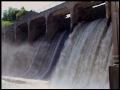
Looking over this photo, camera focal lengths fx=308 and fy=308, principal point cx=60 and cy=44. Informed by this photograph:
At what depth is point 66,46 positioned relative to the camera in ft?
48.4

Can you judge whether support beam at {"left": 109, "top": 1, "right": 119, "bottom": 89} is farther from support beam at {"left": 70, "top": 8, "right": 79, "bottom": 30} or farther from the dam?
support beam at {"left": 70, "top": 8, "right": 79, "bottom": 30}

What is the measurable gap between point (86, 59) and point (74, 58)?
3.97ft

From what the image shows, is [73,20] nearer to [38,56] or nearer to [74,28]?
[74,28]

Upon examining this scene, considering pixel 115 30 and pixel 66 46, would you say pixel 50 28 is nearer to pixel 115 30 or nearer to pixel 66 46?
pixel 66 46

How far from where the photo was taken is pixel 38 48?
18609 mm

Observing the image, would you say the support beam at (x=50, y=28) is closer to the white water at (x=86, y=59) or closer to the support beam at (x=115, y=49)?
the white water at (x=86, y=59)

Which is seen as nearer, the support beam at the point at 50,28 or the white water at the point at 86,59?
the white water at the point at 86,59

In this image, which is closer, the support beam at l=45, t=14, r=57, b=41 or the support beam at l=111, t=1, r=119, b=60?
the support beam at l=111, t=1, r=119, b=60

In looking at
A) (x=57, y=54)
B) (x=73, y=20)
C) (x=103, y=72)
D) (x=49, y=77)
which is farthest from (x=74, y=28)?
(x=103, y=72)

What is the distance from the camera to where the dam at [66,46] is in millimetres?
11023

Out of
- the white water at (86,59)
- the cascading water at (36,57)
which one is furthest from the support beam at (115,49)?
the cascading water at (36,57)

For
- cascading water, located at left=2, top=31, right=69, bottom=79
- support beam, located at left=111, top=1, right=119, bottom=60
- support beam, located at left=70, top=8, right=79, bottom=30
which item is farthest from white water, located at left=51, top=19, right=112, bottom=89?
support beam, located at left=111, top=1, right=119, bottom=60

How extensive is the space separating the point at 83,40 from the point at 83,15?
108 inches

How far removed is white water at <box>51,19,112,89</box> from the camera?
1066 cm
